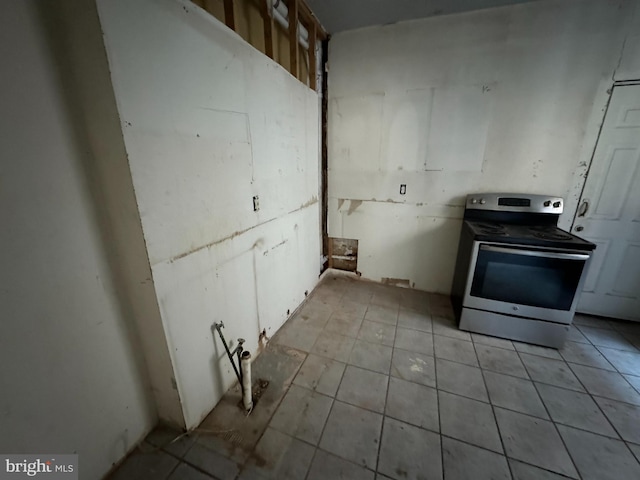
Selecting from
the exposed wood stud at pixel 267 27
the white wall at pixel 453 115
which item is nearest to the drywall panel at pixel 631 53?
the white wall at pixel 453 115

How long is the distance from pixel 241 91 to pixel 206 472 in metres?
2.00

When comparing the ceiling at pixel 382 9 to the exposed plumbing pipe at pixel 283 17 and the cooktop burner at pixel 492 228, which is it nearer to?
the exposed plumbing pipe at pixel 283 17


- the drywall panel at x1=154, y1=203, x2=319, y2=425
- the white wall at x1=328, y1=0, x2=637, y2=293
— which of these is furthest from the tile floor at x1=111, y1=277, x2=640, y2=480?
the white wall at x1=328, y1=0, x2=637, y2=293

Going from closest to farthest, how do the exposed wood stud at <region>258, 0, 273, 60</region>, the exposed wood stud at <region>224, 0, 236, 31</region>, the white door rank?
the exposed wood stud at <region>224, 0, 236, 31</region>
the exposed wood stud at <region>258, 0, 273, 60</region>
the white door

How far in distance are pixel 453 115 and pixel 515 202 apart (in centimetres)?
98

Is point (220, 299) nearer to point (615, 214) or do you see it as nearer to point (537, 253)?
point (537, 253)

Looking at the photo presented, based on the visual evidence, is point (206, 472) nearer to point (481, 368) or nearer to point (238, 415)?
point (238, 415)

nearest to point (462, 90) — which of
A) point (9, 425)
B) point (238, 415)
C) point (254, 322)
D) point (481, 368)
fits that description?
point (481, 368)

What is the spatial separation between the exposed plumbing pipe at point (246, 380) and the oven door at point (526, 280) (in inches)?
71.3

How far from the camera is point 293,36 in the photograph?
77.5 inches

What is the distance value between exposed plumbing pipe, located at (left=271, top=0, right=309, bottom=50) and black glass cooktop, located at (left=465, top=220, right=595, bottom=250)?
2195 millimetres

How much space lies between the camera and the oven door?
1846 mm

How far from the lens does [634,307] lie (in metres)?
2.29

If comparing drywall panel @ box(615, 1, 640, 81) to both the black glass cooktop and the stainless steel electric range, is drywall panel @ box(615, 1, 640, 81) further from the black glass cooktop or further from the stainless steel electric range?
the black glass cooktop
